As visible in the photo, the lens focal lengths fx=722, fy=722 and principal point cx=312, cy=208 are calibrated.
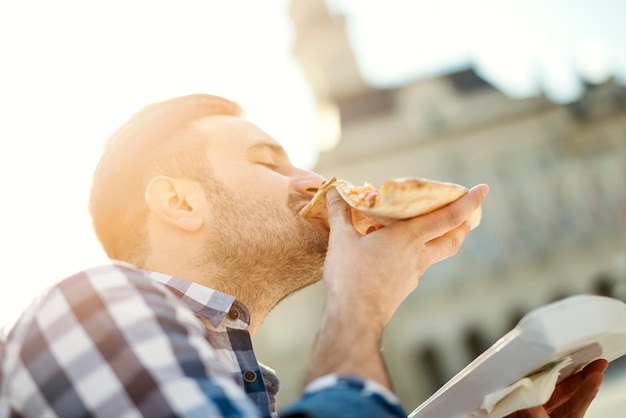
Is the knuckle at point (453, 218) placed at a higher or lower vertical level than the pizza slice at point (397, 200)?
lower

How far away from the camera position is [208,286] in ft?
6.07

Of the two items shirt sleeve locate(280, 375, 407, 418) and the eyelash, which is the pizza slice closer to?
the eyelash

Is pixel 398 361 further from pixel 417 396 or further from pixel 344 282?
pixel 344 282

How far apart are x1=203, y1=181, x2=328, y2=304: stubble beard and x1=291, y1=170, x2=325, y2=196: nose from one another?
0.16 ft

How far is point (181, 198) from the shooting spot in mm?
1962

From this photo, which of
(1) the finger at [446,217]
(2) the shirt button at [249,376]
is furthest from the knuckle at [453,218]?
(2) the shirt button at [249,376]

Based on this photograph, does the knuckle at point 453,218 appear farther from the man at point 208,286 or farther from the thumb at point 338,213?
the thumb at point 338,213

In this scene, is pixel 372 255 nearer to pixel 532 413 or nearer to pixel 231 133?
pixel 532 413

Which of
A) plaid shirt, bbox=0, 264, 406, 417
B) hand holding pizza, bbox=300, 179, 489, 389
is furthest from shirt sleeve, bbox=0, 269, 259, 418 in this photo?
hand holding pizza, bbox=300, 179, 489, 389

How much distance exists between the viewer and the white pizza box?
1217mm

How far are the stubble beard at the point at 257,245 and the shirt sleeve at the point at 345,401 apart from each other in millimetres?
739

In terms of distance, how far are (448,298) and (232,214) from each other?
99.4ft

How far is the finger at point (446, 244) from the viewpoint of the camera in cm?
171

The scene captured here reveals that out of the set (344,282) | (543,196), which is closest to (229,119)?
(344,282)
